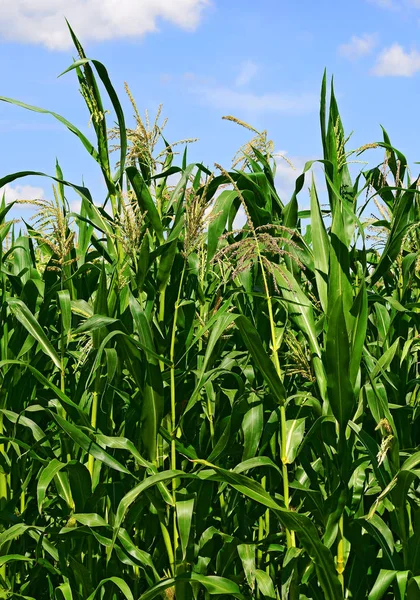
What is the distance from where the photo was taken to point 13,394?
271cm

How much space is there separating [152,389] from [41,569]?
990mm

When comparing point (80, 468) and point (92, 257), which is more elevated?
point (92, 257)

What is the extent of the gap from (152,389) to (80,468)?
14.2 inches

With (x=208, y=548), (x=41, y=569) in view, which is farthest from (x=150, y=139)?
(x=41, y=569)

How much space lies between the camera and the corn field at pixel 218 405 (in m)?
2.04

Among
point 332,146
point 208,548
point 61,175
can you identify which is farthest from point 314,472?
point 61,175

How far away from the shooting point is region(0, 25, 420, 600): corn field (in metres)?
2.04

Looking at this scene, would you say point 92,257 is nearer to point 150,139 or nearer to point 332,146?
point 150,139

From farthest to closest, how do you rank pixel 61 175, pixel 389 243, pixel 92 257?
1. pixel 61 175
2. pixel 92 257
3. pixel 389 243

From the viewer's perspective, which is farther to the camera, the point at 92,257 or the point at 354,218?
the point at 92,257

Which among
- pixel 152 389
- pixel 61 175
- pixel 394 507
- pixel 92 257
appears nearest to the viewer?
pixel 394 507

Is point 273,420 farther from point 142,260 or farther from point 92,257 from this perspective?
point 92,257

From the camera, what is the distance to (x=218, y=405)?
8.45 ft

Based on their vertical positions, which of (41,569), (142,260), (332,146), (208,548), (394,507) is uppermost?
(332,146)
